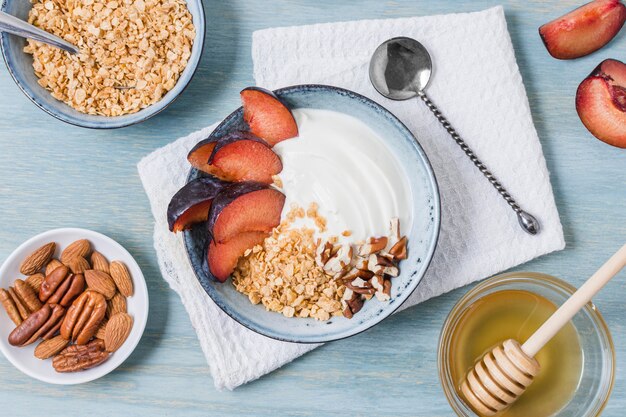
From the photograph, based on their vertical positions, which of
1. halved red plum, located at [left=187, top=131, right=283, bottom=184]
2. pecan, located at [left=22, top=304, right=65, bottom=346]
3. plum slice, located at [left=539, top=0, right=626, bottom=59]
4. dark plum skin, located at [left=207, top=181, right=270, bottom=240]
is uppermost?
plum slice, located at [left=539, top=0, right=626, bottom=59]

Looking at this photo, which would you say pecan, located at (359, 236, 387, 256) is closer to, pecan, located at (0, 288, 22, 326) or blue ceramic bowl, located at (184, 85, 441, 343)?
blue ceramic bowl, located at (184, 85, 441, 343)

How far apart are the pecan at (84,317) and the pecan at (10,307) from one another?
7 cm

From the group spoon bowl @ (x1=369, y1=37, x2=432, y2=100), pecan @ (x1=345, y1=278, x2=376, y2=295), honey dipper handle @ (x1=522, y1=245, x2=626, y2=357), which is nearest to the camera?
honey dipper handle @ (x1=522, y1=245, x2=626, y2=357)

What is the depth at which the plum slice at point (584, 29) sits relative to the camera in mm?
1196

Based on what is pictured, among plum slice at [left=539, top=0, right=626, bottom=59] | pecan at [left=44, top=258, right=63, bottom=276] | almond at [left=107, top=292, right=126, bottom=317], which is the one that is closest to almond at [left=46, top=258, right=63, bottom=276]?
pecan at [left=44, top=258, right=63, bottom=276]

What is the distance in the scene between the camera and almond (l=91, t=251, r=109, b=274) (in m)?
1.23

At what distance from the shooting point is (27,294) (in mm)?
1213

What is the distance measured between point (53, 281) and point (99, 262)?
80 mm

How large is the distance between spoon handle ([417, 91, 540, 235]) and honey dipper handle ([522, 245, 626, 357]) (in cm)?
17

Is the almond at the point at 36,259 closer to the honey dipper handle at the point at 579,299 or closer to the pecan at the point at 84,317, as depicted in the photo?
the pecan at the point at 84,317

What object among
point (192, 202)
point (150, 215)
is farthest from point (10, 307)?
point (192, 202)

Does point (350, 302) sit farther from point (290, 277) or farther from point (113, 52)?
point (113, 52)

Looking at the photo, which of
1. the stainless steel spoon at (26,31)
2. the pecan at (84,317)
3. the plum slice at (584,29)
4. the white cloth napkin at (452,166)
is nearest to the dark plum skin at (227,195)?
the white cloth napkin at (452,166)

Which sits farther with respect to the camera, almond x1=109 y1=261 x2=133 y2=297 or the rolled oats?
almond x1=109 y1=261 x2=133 y2=297
